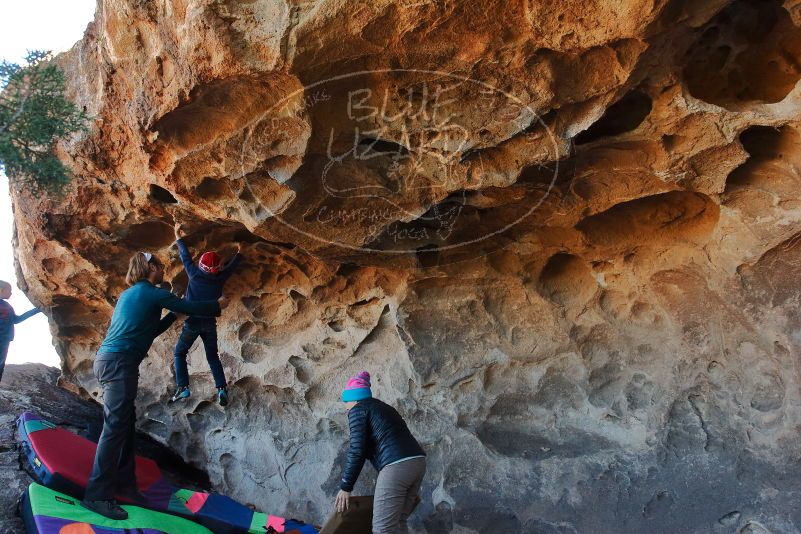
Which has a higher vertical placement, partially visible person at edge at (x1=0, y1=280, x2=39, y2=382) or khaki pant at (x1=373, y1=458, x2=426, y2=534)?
partially visible person at edge at (x1=0, y1=280, x2=39, y2=382)

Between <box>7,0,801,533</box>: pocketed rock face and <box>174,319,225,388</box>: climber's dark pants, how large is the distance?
1.91 ft

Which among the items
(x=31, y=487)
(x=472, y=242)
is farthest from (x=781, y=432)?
(x=31, y=487)

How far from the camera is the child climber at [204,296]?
4438 mm

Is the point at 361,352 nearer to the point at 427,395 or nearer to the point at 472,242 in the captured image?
the point at 427,395

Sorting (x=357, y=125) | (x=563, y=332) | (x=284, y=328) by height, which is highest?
(x=357, y=125)

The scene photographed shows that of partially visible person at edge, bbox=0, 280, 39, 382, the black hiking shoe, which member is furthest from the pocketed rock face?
the black hiking shoe

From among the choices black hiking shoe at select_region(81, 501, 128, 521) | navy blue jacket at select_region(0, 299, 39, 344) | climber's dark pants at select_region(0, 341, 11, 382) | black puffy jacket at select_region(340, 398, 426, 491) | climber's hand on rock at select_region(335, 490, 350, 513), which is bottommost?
climber's hand on rock at select_region(335, 490, 350, 513)

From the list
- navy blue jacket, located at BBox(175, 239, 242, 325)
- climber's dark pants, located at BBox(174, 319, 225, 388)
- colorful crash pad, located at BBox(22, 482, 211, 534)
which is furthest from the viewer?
climber's dark pants, located at BBox(174, 319, 225, 388)

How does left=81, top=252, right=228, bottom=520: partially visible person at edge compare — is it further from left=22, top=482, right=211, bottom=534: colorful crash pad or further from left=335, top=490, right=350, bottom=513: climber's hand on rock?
left=335, top=490, right=350, bottom=513: climber's hand on rock

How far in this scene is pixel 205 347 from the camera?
4.59 metres

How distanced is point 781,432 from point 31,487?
401cm

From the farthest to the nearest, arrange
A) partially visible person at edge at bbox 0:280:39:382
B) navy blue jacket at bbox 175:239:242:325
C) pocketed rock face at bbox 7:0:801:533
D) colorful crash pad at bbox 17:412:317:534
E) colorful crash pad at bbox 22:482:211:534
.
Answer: partially visible person at edge at bbox 0:280:39:382
navy blue jacket at bbox 175:239:242:325
colorful crash pad at bbox 17:412:317:534
colorful crash pad at bbox 22:482:211:534
pocketed rock face at bbox 7:0:801:533

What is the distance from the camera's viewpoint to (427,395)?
183 inches

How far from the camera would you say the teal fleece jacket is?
3652 millimetres
